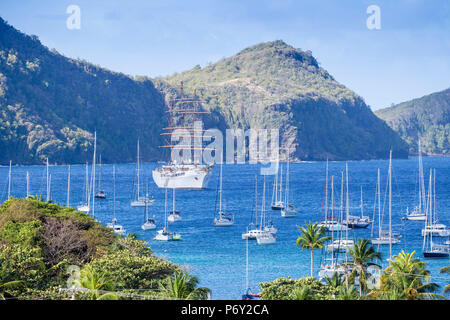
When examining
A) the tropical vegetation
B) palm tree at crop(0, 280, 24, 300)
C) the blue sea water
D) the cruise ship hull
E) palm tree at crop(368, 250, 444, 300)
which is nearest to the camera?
the tropical vegetation

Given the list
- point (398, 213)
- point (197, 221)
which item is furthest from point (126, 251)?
point (398, 213)

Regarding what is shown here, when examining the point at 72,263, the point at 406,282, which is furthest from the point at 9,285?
the point at 406,282

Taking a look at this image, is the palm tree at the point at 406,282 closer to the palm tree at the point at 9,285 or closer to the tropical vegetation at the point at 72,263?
the tropical vegetation at the point at 72,263

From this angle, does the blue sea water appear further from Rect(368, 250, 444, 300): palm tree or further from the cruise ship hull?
Rect(368, 250, 444, 300): palm tree

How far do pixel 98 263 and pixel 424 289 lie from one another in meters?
15.2

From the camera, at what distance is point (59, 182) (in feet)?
450

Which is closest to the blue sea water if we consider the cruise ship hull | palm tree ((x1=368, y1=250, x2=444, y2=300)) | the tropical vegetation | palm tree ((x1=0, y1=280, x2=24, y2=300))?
the cruise ship hull

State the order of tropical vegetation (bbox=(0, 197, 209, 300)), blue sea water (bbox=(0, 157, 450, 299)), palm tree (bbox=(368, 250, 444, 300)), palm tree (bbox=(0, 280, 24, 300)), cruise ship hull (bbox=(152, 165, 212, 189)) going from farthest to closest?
cruise ship hull (bbox=(152, 165, 212, 189)) < blue sea water (bbox=(0, 157, 450, 299)) < palm tree (bbox=(368, 250, 444, 300)) < palm tree (bbox=(0, 280, 24, 300)) < tropical vegetation (bbox=(0, 197, 209, 300))

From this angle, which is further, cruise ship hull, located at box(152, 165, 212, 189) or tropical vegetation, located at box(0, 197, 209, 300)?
cruise ship hull, located at box(152, 165, 212, 189)

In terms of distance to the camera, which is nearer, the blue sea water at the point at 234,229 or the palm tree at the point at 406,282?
the palm tree at the point at 406,282

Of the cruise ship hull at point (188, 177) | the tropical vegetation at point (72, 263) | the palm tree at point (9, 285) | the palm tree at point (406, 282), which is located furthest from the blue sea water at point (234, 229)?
the palm tree at point (9, 285)

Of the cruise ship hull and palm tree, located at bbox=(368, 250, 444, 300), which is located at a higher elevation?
the cruise ship hull

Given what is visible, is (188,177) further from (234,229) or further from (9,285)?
(9,285)

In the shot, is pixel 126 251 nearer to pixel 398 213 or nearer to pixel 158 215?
pixel 158 215
